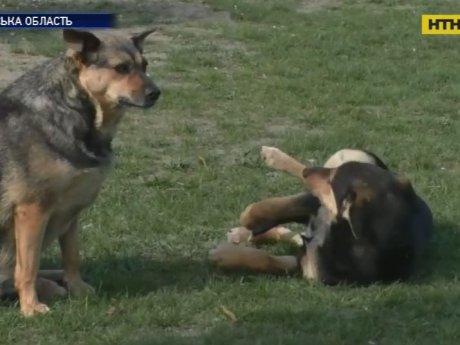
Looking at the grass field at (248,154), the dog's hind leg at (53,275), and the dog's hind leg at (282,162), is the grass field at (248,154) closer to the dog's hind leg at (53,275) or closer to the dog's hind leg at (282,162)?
the dog's hind leg at (53,275)

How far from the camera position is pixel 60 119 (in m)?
5.48

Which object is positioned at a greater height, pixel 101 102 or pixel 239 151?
pixel 101 102

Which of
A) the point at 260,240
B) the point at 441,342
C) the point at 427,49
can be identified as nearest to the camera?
the point at 441,342

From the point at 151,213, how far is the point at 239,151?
185 cm

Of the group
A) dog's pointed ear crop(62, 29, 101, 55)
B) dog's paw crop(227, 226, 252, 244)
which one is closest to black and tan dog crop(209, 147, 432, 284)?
dog's paw crop(227, 226, 252, 244)

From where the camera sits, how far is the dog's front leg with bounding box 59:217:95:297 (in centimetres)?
587

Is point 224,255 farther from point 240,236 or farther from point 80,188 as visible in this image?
point 80,188

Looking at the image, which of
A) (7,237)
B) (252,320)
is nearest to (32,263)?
(7,237)

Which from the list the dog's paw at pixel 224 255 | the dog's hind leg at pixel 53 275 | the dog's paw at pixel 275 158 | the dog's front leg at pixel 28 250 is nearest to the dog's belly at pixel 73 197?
the dog's front leg at pixel 28 250

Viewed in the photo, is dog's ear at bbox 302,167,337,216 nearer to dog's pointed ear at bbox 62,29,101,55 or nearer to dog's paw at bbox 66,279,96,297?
dog's paw at bbox 66,279,96,297

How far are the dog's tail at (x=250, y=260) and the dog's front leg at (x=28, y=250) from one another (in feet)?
3.83

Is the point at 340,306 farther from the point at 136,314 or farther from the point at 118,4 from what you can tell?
the point at 118,4

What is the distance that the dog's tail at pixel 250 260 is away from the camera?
6199 mm

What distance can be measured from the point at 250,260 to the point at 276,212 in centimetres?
54
